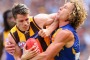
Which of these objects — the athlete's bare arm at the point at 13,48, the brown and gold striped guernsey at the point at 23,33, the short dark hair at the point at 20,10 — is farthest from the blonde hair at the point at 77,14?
the athlete's bare arm at the point at 13,48

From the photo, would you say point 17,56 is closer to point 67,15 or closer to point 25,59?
point 25,59

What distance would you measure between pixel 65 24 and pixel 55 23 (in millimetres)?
155

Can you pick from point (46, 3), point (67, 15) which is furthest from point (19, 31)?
point (46, 3)

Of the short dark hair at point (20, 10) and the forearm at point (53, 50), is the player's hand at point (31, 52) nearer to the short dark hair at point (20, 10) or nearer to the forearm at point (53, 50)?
the forearm at point (53, 50)

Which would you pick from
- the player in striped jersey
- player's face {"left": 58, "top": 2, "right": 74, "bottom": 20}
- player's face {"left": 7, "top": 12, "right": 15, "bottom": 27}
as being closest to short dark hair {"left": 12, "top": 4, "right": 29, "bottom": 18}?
the player in striped jersey

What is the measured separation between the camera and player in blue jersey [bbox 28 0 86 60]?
4645mm

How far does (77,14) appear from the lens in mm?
4809

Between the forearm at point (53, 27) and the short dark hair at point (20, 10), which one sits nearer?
the forearm at point (53, 27)

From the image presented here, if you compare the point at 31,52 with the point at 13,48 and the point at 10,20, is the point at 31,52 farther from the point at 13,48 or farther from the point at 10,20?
the point at 10,20

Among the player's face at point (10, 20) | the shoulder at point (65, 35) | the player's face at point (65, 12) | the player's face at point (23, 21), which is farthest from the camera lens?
the player's face at point (10, 20)

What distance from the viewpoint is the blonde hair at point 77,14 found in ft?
15.7

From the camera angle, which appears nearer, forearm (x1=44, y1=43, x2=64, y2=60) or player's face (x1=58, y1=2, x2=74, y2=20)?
forearm (x1=44, y1=43, x2=64, y2=60)

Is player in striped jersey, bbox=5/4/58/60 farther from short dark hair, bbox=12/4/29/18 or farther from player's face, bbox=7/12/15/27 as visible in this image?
player's face, bbox=7/12/15/27

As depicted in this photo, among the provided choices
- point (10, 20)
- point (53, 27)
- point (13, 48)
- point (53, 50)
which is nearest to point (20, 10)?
point (13, 48)
